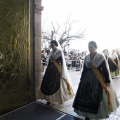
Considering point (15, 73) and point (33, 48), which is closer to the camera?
point (15, 73)

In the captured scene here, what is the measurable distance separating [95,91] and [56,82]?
4.41ft

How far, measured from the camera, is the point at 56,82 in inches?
182

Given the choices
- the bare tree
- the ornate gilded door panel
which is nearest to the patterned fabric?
the ornate gilded door panel

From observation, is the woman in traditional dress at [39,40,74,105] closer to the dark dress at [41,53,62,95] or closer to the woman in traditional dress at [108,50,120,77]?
the dark dress at [41,53,62,95]

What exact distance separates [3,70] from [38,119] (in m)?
1.39

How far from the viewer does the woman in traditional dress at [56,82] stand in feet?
15.1

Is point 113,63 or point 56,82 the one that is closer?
point 56,82

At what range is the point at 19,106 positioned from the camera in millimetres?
4621

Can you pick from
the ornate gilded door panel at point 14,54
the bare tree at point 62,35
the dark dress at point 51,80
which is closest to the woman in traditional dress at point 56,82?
the dark dress at point 51,80

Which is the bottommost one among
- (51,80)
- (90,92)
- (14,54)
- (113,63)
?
(90,92)

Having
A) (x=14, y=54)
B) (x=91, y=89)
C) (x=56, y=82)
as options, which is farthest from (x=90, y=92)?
(x=14, y=54)

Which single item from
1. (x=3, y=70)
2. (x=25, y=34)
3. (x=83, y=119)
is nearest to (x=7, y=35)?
(x=25, y=34)

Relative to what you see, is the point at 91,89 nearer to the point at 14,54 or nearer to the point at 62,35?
the point at 14,54

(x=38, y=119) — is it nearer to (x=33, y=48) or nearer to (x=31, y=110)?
(x=31, y=110)
